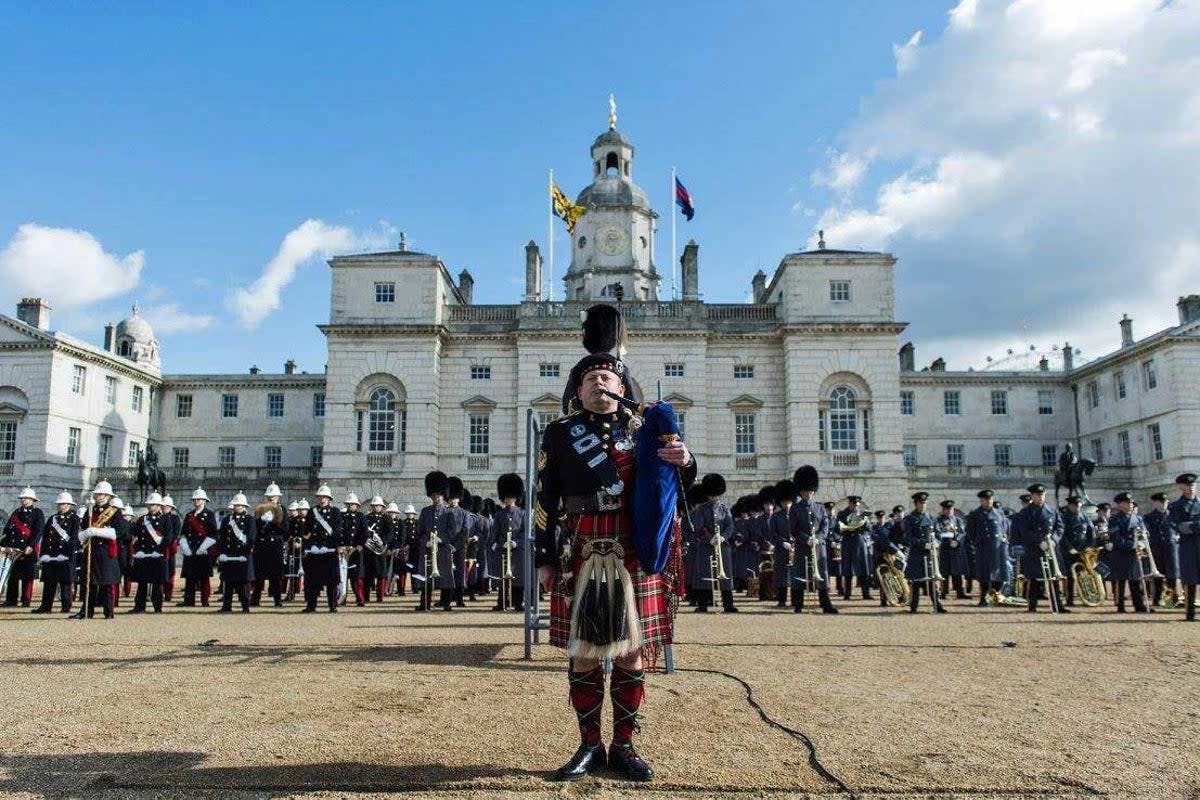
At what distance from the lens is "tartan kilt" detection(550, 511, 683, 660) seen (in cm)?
512

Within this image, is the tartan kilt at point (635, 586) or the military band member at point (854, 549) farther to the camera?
the military band member at point (854, 549)

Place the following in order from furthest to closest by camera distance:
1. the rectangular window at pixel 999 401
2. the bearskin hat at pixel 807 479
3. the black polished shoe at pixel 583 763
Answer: the rectangular window at pixel 999 401 → the bearskin hat at pixel 807 479 → the black polished shoe at pixel 583 763

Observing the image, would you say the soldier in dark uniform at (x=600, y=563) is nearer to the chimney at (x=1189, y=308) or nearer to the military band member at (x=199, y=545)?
the military band member at (x=199, y=545)

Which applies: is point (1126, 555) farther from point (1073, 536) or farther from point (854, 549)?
point (854, 549)

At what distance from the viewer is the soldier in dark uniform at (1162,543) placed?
1573 cm

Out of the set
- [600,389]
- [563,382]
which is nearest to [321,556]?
[600,389]

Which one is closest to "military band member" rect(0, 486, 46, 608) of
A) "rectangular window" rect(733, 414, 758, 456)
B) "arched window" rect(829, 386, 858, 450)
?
"rectangular window" rect(733, 414, 758, 456)

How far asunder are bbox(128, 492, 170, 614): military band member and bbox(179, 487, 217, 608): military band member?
0.90 meters

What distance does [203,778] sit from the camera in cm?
460

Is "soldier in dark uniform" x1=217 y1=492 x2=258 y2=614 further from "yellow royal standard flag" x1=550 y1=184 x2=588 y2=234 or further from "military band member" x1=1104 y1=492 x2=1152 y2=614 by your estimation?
"yellow royal standard flag" x1=550 y1=184 x2=588 y2=234

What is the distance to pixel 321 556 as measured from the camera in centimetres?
1700

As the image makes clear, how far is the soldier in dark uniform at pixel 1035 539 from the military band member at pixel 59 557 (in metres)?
17.3

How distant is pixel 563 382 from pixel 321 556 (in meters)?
27.3

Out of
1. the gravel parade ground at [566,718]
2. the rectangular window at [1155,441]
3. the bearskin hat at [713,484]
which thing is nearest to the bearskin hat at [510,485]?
the bearskin hat at [713,484]
